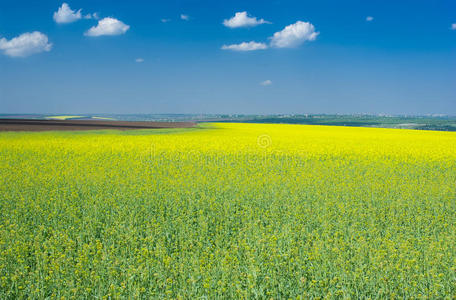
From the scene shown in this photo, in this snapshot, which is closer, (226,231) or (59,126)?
(226,231)

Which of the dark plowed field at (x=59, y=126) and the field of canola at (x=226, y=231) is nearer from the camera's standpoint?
the field of canola at (x=226, y=231)

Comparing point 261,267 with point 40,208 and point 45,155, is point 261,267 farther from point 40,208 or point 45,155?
point 45,155

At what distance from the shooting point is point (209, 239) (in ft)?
22.2

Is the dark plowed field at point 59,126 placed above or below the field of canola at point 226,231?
above

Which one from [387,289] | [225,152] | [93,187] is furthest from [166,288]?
[225,152]

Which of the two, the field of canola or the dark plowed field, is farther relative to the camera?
the dark plowed field

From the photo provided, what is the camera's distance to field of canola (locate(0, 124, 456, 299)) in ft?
15.7

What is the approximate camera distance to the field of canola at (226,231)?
478 cm

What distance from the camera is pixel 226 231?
272 inches

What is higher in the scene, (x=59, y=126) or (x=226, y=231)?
(x=59, y=126)

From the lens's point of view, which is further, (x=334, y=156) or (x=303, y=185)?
(x=334, y=156)

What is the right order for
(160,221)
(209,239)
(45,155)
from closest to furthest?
(209,239) → (160,221) → (45,155)

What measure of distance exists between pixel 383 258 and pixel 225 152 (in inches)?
590

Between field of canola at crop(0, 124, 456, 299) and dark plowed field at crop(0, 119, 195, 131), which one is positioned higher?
dark plowed field at crop(0, 119, 195, 131)
